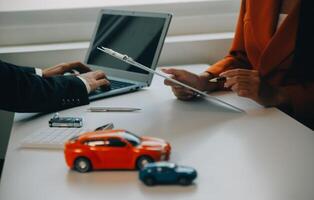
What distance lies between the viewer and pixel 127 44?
1635 mm

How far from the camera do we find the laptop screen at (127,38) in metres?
1.55

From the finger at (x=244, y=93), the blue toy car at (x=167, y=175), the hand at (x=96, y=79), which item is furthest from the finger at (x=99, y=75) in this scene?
the blue toy car at (x=167, y=175)

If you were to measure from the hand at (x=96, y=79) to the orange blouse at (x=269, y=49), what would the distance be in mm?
324

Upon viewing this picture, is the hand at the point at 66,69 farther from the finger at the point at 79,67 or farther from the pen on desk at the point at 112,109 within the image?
the pen on desk at the point at 112,109

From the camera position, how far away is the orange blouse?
1411 millimetres

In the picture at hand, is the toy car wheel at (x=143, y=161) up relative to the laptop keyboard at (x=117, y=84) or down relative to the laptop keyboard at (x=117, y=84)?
down

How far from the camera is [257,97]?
4.35ft

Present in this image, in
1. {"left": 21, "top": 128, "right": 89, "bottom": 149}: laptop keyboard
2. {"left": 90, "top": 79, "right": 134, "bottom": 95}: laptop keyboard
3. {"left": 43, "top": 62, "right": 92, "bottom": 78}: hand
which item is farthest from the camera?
{"left": 43, "top": 62, "right": 92, "bottom": 78}: hand

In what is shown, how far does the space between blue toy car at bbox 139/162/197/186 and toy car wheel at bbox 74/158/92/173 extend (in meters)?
0.12

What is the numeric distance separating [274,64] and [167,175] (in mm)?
746

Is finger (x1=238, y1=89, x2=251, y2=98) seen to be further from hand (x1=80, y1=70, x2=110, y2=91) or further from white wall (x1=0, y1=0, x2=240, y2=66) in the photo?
white wall (x1=0, y1=0, x2=240, y2=66)

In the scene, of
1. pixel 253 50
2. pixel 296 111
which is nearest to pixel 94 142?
pixel 296 111

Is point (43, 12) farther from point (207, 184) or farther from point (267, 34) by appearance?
point (207, 184)

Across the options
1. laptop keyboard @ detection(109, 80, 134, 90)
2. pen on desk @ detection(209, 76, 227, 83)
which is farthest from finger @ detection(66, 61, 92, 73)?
pen on desk @ detection(209, 76, 227, 83)
